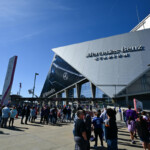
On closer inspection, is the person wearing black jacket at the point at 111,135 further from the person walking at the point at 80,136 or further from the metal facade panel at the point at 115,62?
the metal facade panel at the point at 115,62

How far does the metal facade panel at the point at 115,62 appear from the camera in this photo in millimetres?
25516

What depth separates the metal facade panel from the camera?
25.5 meters

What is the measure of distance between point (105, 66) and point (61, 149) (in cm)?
2645

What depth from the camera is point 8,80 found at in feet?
43.2

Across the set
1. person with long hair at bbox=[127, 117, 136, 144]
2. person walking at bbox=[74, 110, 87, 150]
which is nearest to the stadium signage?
person with long hair at bbox=[127, 117, 136, 144]

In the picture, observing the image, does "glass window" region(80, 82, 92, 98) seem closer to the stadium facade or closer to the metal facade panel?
the stadium facade

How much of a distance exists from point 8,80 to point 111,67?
22.8 meters

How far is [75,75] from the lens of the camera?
36.4m

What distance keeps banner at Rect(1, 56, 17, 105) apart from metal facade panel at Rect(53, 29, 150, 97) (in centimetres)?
1970

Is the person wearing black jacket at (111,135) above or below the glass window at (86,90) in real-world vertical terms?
below

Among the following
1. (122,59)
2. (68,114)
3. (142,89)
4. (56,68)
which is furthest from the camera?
(56,68)

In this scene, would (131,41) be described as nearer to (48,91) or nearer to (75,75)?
(75,75)

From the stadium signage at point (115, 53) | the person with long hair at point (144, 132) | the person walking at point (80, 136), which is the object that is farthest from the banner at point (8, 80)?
the stadium signage at point (115, 53)

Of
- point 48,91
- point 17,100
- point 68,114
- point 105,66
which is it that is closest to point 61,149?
point 68,114
